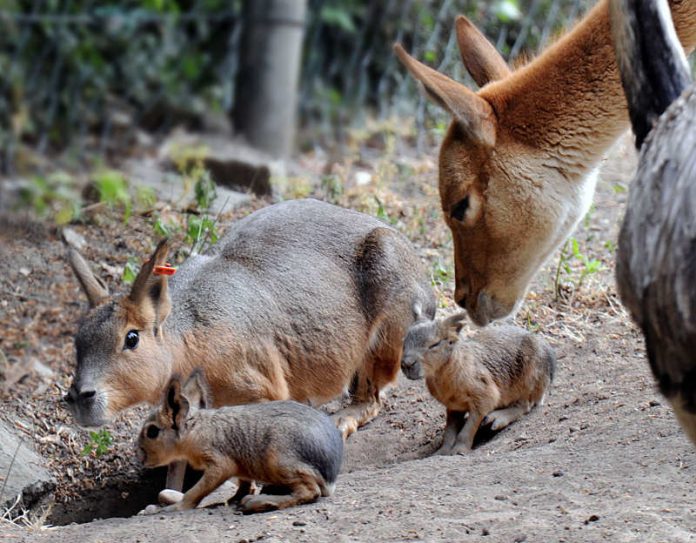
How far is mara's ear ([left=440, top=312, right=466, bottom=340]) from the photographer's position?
6148 mm

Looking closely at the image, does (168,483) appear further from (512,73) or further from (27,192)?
(27,192)

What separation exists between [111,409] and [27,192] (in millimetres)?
5882

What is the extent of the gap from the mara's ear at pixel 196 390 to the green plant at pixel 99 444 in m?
0.85

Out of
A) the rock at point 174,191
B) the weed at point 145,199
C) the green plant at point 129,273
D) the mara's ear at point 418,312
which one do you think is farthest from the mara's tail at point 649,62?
the weed at point 145,199

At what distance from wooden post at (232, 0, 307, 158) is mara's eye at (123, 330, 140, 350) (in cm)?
549

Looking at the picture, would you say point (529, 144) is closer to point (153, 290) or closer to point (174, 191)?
point (153, 290)

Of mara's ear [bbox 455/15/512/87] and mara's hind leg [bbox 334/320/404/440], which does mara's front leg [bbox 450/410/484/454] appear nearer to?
mara's hind leg [bbox 334/320/404/440]

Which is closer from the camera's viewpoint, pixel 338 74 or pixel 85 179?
pixel 85 179

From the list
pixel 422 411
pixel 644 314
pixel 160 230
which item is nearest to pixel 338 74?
pixel 160 230

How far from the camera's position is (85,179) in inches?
465

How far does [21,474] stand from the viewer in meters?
5.88

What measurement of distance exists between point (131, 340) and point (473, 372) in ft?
5.67

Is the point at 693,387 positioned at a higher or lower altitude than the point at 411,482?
higher

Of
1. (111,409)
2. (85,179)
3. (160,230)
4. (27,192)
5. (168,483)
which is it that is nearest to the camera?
(111,409)
